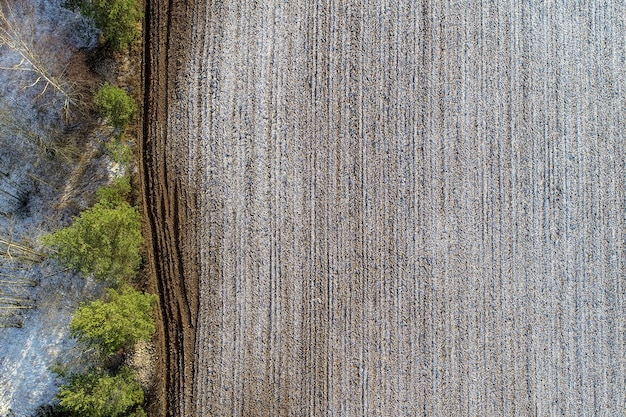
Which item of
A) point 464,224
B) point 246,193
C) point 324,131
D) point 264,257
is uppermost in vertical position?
point 324,131

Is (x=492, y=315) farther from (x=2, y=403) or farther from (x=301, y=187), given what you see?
(x=2, y=403)

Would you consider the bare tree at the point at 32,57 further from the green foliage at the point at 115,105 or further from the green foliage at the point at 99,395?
the green foliage at the point at 99,395

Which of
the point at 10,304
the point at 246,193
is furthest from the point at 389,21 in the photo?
the point at 10,304

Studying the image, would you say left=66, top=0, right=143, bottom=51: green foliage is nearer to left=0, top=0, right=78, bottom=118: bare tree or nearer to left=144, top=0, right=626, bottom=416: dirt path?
left=144, top=0, right=626, bottom=416: dirt path

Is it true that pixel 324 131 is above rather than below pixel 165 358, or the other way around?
above

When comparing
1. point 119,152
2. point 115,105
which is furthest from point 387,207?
point 115,105
